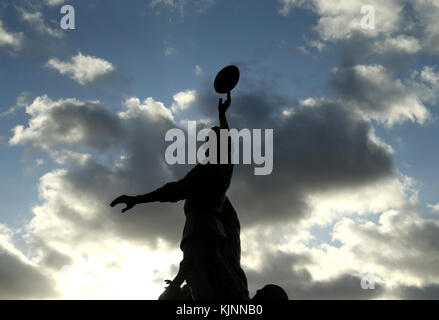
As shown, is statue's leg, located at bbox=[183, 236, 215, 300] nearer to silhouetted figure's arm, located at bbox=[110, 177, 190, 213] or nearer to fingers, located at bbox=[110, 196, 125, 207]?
silhouetted figure's arm, located at bbox=[110, 177, 190, 213]

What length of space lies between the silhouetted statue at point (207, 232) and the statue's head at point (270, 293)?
52cm

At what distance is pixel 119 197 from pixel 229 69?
3.70 metres

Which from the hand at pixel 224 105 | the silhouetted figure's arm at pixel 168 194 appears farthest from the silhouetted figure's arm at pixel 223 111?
the silhouetted figure's arm at pixel 168 194

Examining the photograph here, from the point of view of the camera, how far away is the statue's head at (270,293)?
7.70m

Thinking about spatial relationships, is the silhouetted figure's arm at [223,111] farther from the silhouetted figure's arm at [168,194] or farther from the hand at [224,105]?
the silhouetted figure's arm at [168,194]

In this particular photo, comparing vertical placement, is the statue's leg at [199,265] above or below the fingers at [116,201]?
below

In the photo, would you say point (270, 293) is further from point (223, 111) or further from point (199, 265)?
point (223, 111)

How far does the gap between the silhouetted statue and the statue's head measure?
52 cm

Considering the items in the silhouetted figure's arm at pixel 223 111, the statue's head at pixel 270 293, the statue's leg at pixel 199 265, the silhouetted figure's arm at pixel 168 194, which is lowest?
the statue's head at pixel 270 293

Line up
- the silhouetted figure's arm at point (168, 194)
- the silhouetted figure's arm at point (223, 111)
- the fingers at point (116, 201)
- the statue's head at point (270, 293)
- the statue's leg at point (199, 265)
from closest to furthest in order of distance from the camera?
1. the statue's head at point (270, 293)
2. the statue's leg at point (199, 265)
3. the fingers at point (116, 201)
4. the silhouetted figure's arm at point (168, 194)
5. the silhouetted figure's arm at point (223, 111)

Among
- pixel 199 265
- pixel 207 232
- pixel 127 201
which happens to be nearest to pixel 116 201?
pixel 127 201

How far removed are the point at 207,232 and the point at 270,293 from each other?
64.1 inches

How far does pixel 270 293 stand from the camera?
25.4ft
